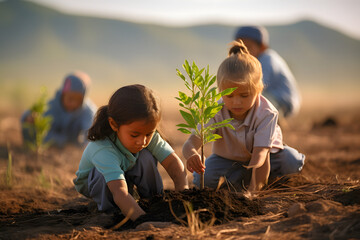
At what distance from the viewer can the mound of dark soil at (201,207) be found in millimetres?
2408

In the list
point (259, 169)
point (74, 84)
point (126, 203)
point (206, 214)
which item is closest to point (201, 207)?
point (206, 214)

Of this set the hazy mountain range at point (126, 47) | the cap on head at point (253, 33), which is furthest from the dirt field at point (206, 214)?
the hazy mountain range at point (126, 47)

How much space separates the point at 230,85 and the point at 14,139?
21.8ft

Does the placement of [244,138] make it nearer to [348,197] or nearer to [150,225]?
[348,197]

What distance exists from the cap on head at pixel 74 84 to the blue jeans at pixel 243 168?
3.83 m

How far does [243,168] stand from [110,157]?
1444 mm

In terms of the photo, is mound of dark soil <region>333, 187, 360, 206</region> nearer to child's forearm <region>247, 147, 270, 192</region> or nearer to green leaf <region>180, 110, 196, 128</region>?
child's forearm <region>247, 147, 270, 192</region>

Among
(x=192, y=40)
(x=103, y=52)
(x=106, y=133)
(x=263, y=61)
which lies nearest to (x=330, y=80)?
(x=192, y=40)

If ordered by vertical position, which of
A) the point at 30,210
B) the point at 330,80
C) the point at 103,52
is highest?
the point at 103,52

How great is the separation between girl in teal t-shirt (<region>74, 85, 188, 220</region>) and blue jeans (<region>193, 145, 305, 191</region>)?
0.69 m

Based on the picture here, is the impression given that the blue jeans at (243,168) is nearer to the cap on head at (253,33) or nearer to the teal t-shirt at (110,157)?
the teal t-shirt at (110,157)

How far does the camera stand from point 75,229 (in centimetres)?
253

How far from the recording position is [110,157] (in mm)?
2803

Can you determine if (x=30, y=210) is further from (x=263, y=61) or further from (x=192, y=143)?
(x=263, y=61)
